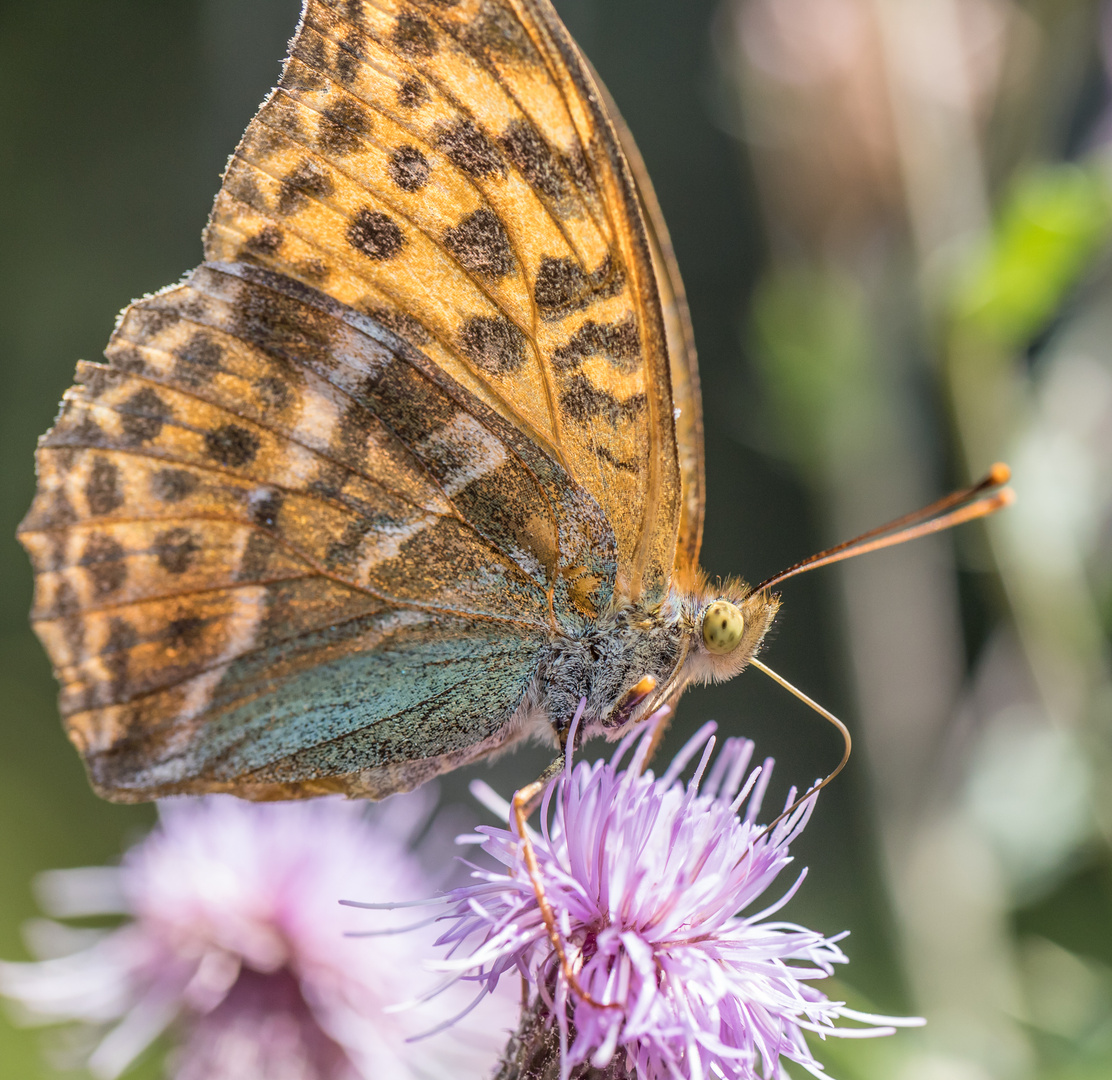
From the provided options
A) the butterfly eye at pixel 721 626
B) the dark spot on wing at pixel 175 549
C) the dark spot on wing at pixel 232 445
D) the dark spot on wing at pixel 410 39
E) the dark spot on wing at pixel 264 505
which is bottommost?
the dark spot on wing at pixel 175 549

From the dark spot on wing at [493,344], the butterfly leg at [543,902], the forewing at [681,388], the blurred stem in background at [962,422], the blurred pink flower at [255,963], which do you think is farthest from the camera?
the blurred stem in background at [962,422]

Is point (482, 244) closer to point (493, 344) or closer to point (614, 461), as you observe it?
point (493, 344)

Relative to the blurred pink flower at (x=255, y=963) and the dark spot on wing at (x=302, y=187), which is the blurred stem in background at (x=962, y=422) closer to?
the blurred pink flower at (x=255, y=963)

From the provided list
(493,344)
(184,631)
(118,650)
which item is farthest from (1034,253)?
(118,650)

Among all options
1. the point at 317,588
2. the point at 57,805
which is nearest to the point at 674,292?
the point at 317,588

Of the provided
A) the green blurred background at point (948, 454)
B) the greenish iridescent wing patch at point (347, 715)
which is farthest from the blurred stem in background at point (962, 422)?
the greenish iridescent wing patch at point (347, 715)

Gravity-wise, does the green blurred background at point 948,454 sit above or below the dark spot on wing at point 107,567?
above

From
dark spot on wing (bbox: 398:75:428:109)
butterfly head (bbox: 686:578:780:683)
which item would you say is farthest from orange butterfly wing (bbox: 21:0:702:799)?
butterfly head (bbox: 686:578:780:683)

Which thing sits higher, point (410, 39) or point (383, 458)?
point (410, 39)

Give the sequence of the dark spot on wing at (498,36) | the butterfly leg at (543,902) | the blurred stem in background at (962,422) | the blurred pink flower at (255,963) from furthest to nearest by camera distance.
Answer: the blurred stem in background at (962,422) → the blurred pink flower at (255,963) → the dark spot on wing at (498,36) → the butterfly leg at (543,902)
